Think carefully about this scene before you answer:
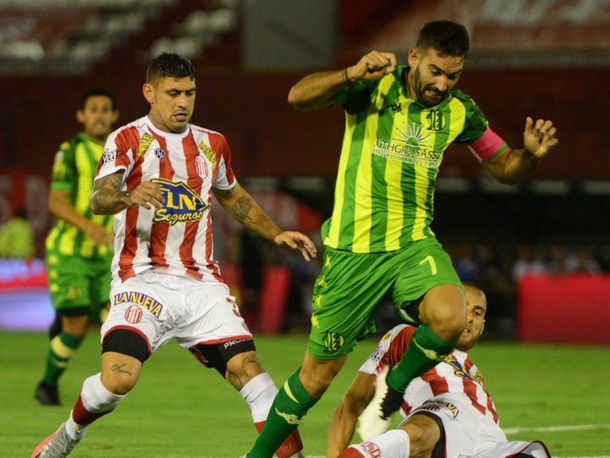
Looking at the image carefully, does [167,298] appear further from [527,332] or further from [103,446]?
[527,332]

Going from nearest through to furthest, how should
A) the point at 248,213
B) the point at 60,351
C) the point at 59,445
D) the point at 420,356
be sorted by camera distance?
the point at 420,356
the point at 59,445
the point at 248,213
the point at 60,351

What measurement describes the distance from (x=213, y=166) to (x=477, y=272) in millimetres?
13886

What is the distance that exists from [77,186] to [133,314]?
3598 mm

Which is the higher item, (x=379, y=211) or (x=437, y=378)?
(x=379, y=211)

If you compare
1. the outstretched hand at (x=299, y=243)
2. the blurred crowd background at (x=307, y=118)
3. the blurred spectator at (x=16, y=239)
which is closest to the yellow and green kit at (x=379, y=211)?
the outstretched hand at (x=299, y=243)

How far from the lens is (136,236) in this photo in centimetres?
672

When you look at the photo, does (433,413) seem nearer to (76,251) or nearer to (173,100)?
(173,100)

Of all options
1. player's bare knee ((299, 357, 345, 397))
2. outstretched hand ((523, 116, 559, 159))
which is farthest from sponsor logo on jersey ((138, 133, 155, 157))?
outstretched hand ((523, 116, 559, 159))

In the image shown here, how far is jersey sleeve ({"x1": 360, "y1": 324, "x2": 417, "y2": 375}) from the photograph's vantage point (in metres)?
6.40

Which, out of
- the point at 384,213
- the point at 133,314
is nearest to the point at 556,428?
the point at 384,213

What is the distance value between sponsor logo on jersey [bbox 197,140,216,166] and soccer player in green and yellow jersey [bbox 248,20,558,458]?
70 centimetres

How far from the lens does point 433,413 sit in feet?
19.2

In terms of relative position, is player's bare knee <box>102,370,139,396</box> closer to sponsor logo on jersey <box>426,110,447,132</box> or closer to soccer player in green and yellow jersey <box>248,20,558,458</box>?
soccer player in green and yellow jersey <box>248,20,558,458</box>

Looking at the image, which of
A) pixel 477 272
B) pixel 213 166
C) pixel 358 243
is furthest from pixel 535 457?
pixel 477 272
